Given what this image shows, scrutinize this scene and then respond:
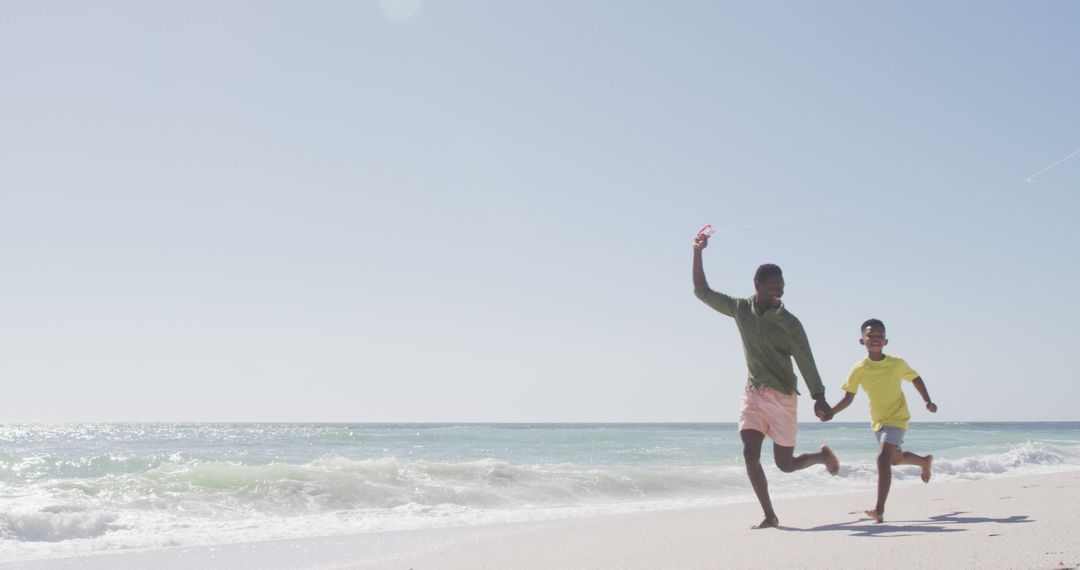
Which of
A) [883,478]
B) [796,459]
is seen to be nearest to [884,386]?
[883,478]

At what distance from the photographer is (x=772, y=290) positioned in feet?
15.6

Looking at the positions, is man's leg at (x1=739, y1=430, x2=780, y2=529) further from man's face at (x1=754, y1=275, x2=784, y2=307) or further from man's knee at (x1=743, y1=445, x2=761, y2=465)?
man's face at (x1=754, y1=275, x2=784, y2=307)

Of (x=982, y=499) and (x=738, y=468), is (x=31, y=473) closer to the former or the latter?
(x=738, y=468)

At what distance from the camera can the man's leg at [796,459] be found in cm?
475

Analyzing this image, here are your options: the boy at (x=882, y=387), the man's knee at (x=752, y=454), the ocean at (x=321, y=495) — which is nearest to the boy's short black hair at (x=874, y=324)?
the boy at (x=882, y=387)

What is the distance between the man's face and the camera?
4762 mm

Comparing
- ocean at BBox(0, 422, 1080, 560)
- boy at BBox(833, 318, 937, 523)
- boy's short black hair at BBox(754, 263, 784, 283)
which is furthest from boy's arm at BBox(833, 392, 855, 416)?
ocean at BBox(0, 422, 1080, 560)

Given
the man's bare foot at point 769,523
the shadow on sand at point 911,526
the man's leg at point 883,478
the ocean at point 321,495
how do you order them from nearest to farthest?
the shadow on sand at point 911,526, the man's bare foot at point 769,523, the man's leg at point 883,478, the ocean at point 321,495

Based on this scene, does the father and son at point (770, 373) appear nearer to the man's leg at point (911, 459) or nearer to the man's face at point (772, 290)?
the man's face at point (772, 290)

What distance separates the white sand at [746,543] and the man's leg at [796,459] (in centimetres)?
35

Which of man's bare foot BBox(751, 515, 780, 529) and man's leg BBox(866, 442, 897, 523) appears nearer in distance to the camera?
man's bare foot BBox(751, 515, 780, 529)

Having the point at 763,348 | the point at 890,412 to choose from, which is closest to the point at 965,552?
the point at 763,348

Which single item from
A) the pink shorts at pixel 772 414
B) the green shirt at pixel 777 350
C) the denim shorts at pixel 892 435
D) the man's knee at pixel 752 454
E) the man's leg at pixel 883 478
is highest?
the green shirt at pixel 777 350

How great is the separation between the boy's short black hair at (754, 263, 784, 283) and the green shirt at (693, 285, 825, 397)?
0.56ft
